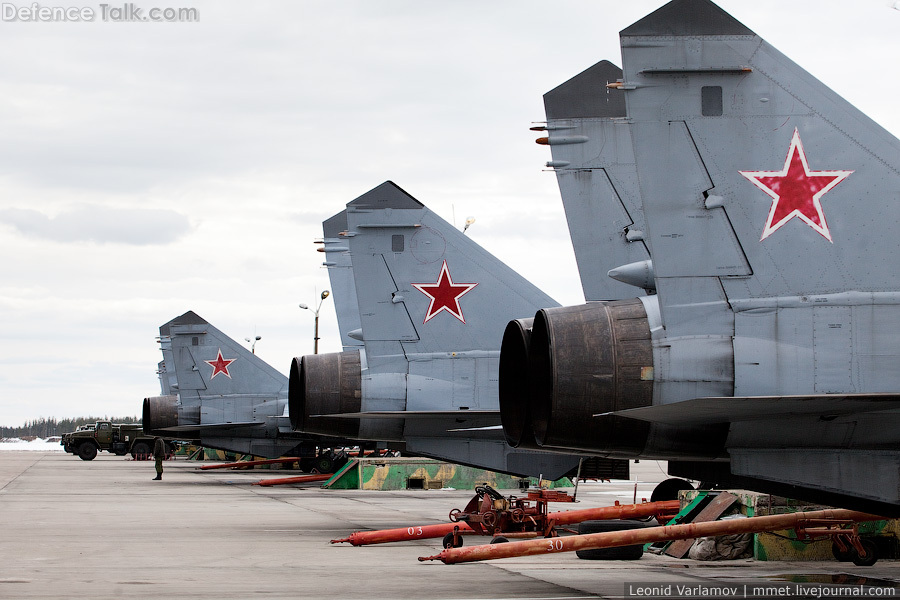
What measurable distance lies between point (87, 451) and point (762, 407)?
52.7 m

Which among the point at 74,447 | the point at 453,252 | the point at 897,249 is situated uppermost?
the point at 453,252

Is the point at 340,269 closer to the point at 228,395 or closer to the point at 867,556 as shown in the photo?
the point at 867,556

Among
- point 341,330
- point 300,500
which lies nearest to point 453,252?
point 341,330

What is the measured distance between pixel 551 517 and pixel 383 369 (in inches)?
146

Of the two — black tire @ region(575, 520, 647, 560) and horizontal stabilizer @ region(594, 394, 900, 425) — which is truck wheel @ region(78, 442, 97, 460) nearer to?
black tire @ region(575, 520, 647, 560)

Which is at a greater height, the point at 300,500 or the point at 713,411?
the point at 713,411

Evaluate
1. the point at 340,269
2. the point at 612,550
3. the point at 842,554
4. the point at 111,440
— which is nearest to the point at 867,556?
the point at 842,554

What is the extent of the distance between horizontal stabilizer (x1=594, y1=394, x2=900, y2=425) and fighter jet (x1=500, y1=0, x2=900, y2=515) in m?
0.15

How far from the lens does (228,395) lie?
114 feet

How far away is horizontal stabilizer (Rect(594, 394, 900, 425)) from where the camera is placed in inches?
290

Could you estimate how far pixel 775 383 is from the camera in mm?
8016

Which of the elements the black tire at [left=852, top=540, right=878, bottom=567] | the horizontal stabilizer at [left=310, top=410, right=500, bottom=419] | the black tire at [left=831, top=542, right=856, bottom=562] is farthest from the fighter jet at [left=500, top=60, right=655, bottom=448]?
the horizontal stabilizer at [left=310, top=410, right=500, bottom=419]

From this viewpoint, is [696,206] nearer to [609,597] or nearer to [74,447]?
[609,597]

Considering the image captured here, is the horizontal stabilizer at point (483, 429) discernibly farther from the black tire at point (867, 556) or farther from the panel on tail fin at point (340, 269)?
the panel on tail fin at point (340, 269)
